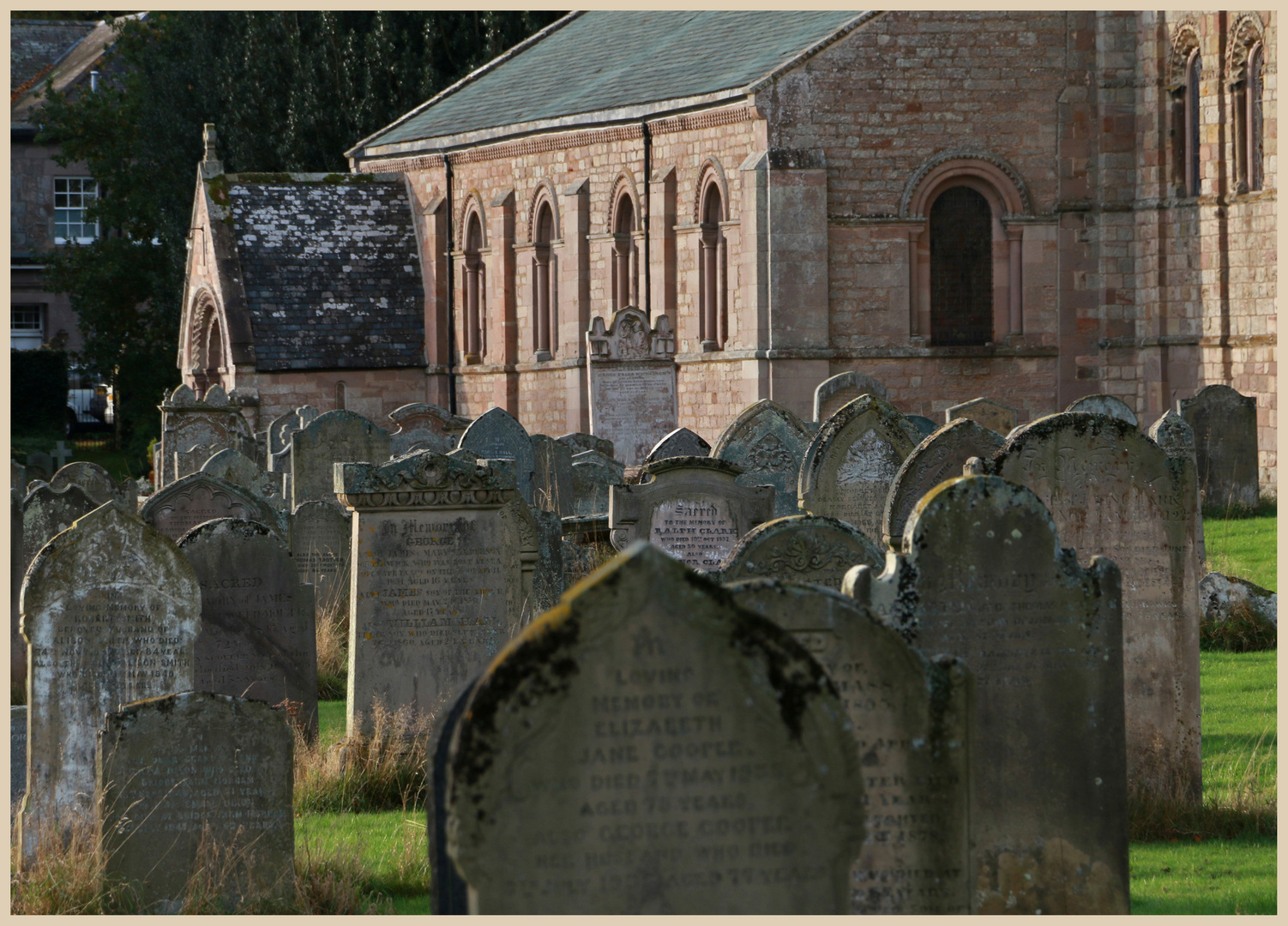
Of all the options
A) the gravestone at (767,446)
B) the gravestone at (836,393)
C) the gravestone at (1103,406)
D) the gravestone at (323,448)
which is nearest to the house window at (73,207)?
the gravestone at (836,393)

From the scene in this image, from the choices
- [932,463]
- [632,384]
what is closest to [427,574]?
[932,463]

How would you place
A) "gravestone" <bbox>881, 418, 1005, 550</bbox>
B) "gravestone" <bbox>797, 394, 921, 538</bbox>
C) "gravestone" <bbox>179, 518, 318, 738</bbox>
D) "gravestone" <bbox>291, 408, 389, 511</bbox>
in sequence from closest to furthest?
"gravestone" <bbox>179, 518, 318, 738</bbox> < "gravestone" <bbox>881, 418, 1005, 550</bbox> < "gravestone" <bbox>797, 394, 921, 538</bbox> < "gravestone" <bbox>291, 408, 389, 511</bbox>

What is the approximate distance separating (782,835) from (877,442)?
10183 mm

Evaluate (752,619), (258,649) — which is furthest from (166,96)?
(752,619)

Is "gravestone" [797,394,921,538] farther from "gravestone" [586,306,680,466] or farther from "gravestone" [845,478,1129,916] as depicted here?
"gravestone" [586,306,680,466]

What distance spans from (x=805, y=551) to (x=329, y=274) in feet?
105

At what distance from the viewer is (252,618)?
1035cm

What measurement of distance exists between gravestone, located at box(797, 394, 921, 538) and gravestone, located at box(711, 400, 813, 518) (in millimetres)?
2443

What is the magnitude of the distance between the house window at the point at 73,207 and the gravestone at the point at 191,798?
52.2 metres

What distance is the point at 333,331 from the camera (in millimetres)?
39750

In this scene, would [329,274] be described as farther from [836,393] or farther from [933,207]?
[836,393]

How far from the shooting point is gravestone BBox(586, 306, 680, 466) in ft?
82.0

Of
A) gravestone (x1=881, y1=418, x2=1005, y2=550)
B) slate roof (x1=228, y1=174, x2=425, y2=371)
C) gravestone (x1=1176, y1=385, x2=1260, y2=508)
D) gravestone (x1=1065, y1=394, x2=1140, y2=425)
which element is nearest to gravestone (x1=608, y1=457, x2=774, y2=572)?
gravestone (x1=881, y1=418, x2=1005, y2=550)

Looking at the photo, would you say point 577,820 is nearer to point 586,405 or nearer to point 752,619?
point 752,619
